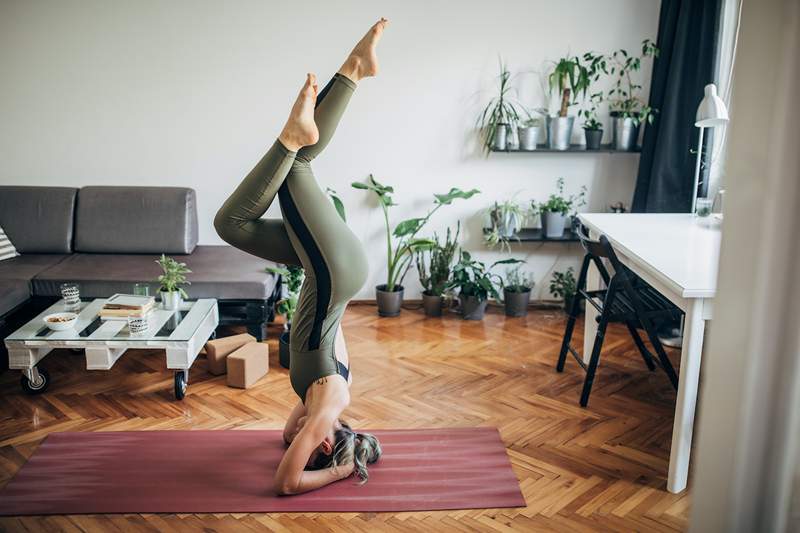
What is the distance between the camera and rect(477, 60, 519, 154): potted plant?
4500 mm

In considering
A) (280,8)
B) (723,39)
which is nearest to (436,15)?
(280,8)

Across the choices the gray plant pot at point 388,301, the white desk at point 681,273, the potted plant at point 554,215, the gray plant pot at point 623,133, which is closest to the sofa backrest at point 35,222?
the gray plant pot at point 388,301

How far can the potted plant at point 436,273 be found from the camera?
181 inches

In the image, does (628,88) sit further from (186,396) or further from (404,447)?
(186,396)

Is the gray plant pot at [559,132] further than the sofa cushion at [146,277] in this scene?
Yes

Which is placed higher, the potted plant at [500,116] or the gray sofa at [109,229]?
the potted plant at [500,116]

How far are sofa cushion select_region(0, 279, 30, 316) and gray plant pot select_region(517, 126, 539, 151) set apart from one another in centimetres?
300

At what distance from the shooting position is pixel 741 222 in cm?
110

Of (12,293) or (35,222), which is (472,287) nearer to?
(12,293)

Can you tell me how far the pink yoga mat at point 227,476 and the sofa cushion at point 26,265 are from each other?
4.31 ft

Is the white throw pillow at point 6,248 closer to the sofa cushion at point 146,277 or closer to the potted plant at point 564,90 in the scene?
the sofa cushion at point 146,277

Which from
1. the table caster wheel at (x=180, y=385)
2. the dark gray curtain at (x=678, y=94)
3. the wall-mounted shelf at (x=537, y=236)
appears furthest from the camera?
the wall-mounted shelf at (x=537, y=236)

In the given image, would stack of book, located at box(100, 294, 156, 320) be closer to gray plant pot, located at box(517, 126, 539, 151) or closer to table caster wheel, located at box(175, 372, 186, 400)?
table caster wheel, located at box(175, 372, 186, 400)

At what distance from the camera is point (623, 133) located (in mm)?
4445
